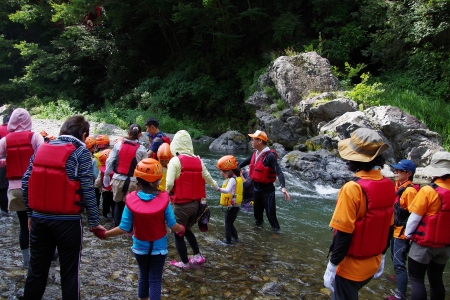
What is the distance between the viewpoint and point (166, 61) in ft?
89.7

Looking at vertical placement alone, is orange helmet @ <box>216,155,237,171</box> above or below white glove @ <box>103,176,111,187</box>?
above

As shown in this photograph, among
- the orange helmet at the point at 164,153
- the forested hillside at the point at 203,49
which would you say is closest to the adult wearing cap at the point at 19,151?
the orange helmet at the point at 164,153

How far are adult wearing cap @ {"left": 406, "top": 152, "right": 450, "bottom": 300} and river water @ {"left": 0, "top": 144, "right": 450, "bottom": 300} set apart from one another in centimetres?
95

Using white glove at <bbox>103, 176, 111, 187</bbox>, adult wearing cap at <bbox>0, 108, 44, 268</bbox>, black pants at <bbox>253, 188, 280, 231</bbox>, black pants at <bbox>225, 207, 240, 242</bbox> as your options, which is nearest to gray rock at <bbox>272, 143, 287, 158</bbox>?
black pants at <bbox>253, 188, 280, 231</bbox>

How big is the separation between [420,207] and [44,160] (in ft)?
11.4

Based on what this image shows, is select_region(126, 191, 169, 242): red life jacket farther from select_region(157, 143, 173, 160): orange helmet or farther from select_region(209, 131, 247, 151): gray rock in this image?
select_region(209, 131, 247, 151): gray rock

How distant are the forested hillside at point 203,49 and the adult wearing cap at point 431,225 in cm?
1237

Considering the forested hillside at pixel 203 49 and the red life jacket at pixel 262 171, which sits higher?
the forested hillside at pixel 203 49

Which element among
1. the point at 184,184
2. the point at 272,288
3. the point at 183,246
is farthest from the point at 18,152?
the point at 272,288

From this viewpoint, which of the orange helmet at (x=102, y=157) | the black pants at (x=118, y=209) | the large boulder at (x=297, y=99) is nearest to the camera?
the black pants at (x=118, y=209)

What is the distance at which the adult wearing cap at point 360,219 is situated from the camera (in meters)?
2.65

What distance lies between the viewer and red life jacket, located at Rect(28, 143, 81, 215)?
9.99 ft

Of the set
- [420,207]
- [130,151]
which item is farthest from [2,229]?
[420,207]

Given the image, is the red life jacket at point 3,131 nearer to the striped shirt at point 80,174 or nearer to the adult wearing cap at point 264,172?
the striped shirt at point 80,174
